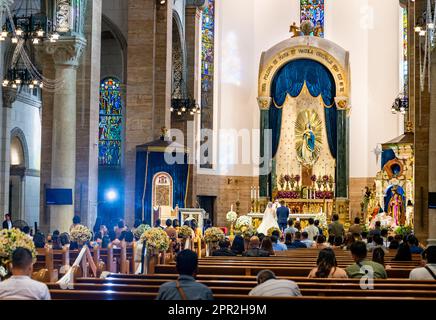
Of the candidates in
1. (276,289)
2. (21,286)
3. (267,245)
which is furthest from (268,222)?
(21,286)

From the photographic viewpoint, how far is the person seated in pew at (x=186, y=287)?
18.7 feet

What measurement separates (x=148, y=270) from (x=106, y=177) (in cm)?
2131

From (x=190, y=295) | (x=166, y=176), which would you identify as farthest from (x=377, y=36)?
(x=190, y=295)

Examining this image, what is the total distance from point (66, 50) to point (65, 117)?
1606 mm

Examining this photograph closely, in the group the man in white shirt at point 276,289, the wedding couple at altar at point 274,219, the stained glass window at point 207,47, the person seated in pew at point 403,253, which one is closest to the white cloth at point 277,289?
the man in white shirt at point 276,289

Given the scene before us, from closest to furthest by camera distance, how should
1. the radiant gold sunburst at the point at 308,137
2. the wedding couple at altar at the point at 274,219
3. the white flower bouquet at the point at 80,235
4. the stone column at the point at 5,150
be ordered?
the white flower bouquet at the point at 80,235, the stone column at the point at 5,150, the wedding couple at altar at the point at 274,219, the radiant gold sunburst at the point at 308,137

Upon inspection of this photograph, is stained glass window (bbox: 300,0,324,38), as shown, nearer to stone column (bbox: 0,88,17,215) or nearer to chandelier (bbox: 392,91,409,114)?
chandelier (bbox: 392,91,409,114)

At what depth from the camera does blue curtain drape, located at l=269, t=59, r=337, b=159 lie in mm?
35938

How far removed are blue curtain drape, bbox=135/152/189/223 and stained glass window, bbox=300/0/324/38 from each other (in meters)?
16.8

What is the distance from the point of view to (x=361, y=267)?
8.77 metres

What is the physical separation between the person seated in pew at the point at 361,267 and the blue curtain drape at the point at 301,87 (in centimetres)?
2730

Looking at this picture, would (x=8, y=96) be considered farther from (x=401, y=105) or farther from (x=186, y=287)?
(x=186, y=287)

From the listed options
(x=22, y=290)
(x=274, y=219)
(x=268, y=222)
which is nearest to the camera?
(x=22, y=290)

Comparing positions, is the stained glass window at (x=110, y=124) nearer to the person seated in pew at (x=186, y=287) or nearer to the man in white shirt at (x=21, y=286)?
the man in white shirt at (x=21, y=286)
